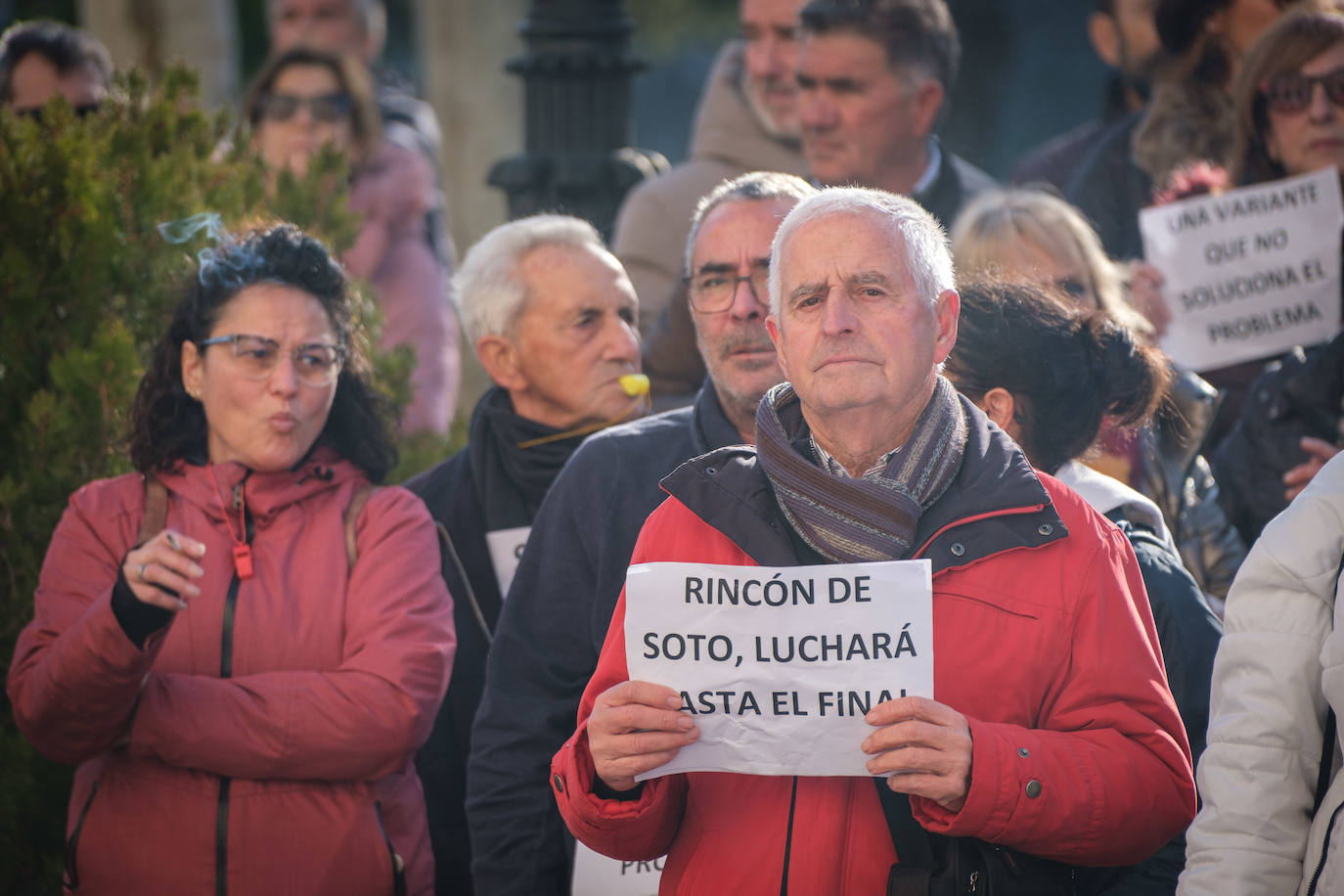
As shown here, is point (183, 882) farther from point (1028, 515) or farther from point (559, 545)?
point (1028, 515)

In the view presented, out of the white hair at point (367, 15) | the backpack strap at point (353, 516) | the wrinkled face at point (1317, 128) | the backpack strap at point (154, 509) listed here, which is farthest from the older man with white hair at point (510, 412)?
the white hair at point (367, 15)

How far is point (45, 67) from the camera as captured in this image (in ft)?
24.2

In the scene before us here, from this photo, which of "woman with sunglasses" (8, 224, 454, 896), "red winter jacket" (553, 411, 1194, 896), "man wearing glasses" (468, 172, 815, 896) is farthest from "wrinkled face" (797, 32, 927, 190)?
"red winter jacket" (553, 411, 1194, 896)

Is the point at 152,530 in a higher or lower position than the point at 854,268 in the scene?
lower

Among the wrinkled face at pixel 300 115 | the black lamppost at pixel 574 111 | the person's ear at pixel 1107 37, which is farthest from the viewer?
the person's ear at pixel 1107 37

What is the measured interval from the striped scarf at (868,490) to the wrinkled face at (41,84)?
18.3 ft

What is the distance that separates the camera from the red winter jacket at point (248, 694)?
134 inches

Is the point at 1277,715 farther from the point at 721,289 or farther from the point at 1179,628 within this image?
the point at 721,289

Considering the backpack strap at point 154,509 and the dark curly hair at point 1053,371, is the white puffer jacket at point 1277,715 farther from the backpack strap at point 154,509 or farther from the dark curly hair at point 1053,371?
the backpack strap at point 154,509

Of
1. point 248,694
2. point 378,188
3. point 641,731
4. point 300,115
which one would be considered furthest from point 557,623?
point 378,188

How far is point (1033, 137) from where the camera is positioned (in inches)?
695

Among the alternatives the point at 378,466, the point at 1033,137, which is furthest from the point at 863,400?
the point at 1033,137

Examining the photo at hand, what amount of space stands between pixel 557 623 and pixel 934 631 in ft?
3.62

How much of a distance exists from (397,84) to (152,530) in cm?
662
